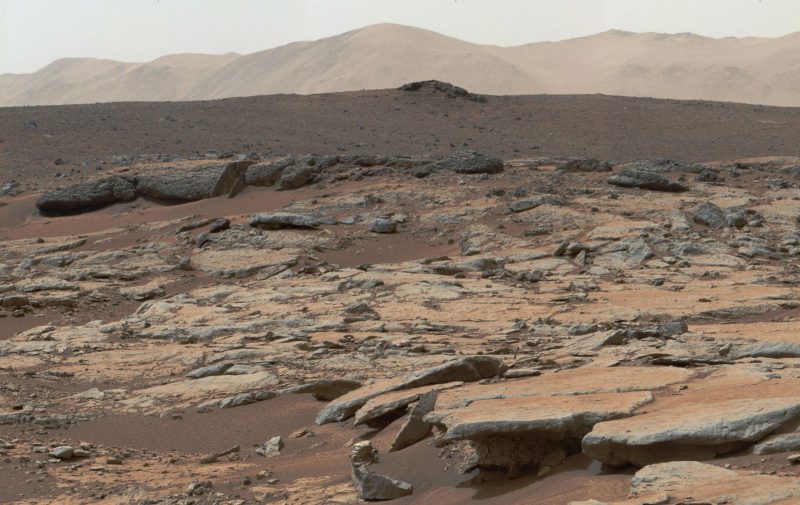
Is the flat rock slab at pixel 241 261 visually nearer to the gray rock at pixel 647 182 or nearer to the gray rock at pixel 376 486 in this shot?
the gray rock at pixel 647 182

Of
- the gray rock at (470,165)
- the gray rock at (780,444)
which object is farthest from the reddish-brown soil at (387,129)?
the gray rock at (780,444)

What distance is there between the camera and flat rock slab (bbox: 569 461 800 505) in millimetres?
3830

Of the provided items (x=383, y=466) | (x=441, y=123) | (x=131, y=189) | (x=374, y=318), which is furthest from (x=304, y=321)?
(x=441, y=123)

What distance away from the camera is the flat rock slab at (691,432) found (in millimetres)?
4543

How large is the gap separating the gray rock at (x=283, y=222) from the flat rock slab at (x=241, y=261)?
1.05 m

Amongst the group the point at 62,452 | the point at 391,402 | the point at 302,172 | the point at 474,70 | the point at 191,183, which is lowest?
the point at 62,452

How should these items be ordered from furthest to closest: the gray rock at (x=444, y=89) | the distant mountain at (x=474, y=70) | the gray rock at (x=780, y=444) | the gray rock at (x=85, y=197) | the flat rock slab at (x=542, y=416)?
the distant mountain at (x=474, y=70), the gray rock at (x=444, y=89), the gray rock at (x=85, y=197), the flat rock slab at (x=542, y=416), the gray rock at (x=780, y=444)

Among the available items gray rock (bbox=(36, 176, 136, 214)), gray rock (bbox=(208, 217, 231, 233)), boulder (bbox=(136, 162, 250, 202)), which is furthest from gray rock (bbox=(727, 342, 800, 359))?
gray rock (bbox=(36, 176, 136, 214))

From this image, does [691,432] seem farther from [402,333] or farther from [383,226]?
[383,226]

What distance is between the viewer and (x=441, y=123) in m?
32.7

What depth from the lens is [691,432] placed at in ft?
15.0

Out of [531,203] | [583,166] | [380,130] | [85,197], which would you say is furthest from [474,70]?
[531,203]

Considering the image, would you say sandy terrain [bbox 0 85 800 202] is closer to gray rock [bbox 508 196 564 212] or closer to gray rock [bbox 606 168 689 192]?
gray rock [bbox 606 168 689 192]

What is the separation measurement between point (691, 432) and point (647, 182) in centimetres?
1388
